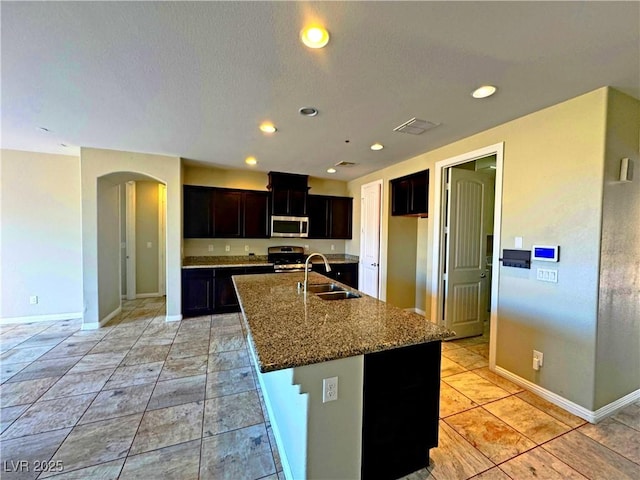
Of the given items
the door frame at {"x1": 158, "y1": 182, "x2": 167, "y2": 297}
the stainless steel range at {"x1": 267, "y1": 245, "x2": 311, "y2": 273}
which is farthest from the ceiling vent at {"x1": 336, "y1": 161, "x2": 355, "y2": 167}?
the door frame at {"x1": 158, "y1": 182, "x2": 167, "y2": 297}

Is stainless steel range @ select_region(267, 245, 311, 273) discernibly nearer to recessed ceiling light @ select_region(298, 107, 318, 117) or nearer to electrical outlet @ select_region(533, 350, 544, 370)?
recessed ceiling light @ select_region(298, 107, 318, 117)

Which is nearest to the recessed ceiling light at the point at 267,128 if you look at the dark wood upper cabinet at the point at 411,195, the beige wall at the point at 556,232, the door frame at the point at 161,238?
the dark wood upper cabinet at the point at 411,195

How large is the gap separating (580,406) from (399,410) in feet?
5.81

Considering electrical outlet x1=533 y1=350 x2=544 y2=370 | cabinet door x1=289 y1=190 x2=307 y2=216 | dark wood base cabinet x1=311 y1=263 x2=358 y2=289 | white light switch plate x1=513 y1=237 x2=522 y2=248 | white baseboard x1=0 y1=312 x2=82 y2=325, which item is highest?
cabinet door x1=289 y1=190 x2=307 y2=216

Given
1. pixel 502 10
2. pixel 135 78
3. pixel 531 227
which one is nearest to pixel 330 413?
pixel 502 10

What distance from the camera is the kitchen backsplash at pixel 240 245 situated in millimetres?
5145

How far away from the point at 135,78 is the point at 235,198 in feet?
10.2

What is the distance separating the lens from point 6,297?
4.09 meters

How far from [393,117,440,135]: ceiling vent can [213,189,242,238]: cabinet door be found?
3.26m

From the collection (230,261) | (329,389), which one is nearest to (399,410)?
(329,389)

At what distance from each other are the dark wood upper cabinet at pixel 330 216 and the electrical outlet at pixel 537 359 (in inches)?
155

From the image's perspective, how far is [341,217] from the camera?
5.93 metres

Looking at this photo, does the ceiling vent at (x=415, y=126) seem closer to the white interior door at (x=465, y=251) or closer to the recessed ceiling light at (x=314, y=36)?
the white interior door at (x=465, y=251)

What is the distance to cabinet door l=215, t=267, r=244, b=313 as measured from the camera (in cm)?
468
